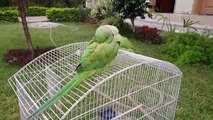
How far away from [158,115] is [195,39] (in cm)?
382

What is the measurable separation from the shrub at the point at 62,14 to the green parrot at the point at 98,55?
13207 millimetres

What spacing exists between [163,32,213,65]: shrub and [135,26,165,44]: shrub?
5.53 feet

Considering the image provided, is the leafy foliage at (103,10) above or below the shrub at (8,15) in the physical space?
above

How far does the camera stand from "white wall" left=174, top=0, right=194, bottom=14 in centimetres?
1016

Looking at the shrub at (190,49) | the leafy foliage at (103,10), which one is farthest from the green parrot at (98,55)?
the leafy foliage at (103,10)

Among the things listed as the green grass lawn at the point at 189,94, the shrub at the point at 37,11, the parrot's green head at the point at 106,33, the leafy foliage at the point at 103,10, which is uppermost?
the parrot's green head at the point at 106,33

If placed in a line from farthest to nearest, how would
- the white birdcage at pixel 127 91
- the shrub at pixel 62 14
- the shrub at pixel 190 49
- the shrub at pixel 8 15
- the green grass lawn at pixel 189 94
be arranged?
the shrub at pixel 62 14 < the shrub at pixel 8 15 < the shrub at pixel 190 49 < the green grass lawn at pixel 189 94 < the white birdcage at pixel 127 91

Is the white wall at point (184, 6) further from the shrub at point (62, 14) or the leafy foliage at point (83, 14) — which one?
the shrub at point (62, 14)

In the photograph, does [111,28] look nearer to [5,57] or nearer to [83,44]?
[83,44]

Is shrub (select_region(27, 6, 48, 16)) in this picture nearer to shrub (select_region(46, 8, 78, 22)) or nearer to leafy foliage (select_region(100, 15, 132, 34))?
shrub (select_region(46, 8, 78, 22))

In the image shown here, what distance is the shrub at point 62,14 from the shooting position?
13.9 m

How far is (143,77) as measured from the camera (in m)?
2.98

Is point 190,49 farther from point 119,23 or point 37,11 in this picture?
point 37,11

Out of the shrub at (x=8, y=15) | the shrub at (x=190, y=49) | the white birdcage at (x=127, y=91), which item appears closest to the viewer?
the white birdcage at (x=127, y=91)
